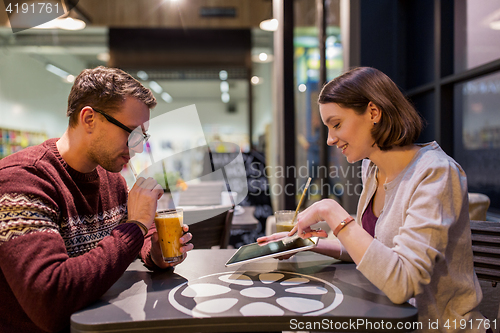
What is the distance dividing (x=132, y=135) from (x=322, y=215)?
0.75 m

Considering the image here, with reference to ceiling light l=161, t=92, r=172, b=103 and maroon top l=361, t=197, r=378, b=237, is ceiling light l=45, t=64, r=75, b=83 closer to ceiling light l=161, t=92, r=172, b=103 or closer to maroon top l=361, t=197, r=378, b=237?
ceiling light l=161, t=92, r=172, b=103

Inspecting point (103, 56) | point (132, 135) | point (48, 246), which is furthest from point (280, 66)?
point (103, 56)

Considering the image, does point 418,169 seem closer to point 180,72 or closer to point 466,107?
point 466,107

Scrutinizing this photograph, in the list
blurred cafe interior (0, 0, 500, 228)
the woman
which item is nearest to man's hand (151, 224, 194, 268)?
the woman

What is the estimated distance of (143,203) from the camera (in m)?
1.14

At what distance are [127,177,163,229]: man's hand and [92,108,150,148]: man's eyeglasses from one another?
0.20 meters

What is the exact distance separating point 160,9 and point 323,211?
547 cm

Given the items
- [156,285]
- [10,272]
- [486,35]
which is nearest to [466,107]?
[486,35]

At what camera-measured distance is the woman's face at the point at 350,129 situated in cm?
128

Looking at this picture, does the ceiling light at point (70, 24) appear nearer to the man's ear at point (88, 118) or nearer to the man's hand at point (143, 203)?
the man's ear at point (88, 118)

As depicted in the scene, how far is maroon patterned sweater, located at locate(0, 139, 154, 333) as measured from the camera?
855 mm

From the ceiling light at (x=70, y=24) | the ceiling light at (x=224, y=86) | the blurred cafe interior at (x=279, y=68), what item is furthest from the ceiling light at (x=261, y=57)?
the ceiling light at (x=70, y=24)

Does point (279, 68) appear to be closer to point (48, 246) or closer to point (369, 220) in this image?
point (369, 220)

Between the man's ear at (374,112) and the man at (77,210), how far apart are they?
0.82 metres
